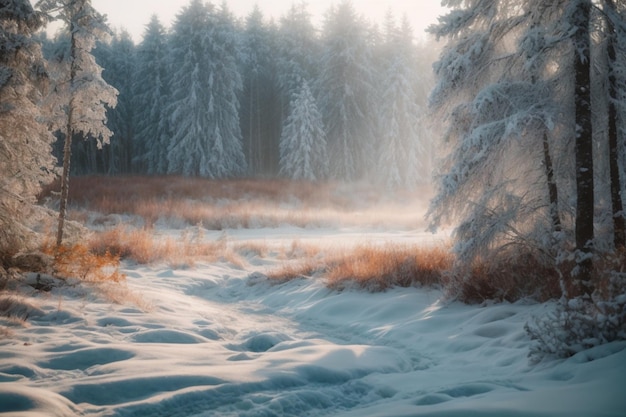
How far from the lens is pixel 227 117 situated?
37844mm

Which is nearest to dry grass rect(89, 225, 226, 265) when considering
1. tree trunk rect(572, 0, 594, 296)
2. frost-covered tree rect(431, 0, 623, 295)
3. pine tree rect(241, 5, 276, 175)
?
frost-covered tree rect(431, 0, 623, 295)

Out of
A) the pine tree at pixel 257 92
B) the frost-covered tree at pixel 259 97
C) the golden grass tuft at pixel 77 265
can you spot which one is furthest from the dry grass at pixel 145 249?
the pine tree at pixel 257 92

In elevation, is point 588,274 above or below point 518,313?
above

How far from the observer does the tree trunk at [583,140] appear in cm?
493

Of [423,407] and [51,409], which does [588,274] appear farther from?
[51,409]

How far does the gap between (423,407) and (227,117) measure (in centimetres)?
3702

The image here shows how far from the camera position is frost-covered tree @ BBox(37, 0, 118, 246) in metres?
→ 8.50

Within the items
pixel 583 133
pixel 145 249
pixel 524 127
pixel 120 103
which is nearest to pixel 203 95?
pixel 120 103

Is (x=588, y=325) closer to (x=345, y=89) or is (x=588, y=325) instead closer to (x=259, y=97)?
(x=345, y=89)

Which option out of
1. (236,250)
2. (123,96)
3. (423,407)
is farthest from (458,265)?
(123,96)

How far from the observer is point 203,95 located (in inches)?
1439

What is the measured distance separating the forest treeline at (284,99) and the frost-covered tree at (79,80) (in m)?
25.4

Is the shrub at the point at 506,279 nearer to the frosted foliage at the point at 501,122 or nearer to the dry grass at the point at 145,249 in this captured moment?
the frosted foliage at the point at 501,122

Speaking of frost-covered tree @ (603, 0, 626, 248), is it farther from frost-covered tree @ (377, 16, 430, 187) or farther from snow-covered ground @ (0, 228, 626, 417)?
frost-covered tree @ (377, 16, 430, 187)
